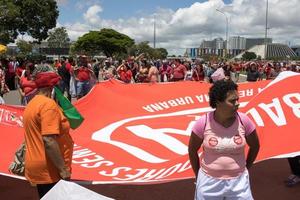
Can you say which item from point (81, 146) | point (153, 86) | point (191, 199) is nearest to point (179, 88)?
point (153, 86)

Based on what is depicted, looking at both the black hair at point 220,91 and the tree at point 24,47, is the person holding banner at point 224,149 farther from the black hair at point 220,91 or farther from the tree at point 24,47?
the tree at point 24,47

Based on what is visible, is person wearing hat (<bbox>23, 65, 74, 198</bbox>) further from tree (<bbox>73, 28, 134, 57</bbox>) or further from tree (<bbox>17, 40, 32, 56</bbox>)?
tree (<bbox>73, 28, 134, 57</bbox>)

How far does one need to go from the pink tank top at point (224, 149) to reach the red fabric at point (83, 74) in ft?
37.3

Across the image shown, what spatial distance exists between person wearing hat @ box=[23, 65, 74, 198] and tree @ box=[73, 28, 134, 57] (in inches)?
4138

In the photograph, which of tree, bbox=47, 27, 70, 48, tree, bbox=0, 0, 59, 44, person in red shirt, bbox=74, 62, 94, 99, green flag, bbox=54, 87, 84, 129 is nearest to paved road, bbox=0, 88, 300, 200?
green flag, bbox=54, 87, 84, 129

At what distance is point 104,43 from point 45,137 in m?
108

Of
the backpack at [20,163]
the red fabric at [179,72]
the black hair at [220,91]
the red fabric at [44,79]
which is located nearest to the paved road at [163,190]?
the backpack at [20,163]

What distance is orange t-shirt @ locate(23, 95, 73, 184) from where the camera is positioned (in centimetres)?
377

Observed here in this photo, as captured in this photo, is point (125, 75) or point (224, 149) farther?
point (125, 75)

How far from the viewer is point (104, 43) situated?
110 meters

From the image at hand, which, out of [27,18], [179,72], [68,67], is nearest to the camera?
[68,67]

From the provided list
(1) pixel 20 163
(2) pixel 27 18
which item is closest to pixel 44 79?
(1) pixel 20 163

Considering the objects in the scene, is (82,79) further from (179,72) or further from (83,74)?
(179,72)

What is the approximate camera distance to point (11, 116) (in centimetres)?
765
